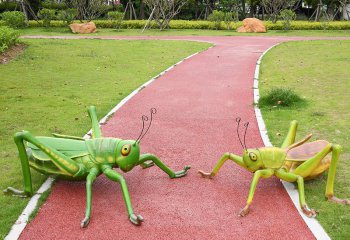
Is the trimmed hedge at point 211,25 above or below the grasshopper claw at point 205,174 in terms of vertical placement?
above

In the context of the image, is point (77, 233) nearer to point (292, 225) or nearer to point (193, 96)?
point (292, 225)

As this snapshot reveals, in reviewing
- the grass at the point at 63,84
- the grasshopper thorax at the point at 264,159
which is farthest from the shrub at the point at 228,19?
the grasshopper thorax at the point at 264,159

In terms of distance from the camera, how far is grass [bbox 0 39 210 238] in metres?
6.81

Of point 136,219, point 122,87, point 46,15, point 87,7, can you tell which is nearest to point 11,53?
point 122,87

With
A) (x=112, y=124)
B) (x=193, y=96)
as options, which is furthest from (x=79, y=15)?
(x=112, y=124)

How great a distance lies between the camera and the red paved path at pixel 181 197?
4598mm

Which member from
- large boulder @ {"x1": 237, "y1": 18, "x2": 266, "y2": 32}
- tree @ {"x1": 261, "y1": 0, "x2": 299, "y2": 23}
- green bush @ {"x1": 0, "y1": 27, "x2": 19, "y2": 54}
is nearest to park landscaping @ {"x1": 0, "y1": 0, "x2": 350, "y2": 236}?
green bush @ {"x1": 0, "y1": 27, "x2": 19, "y2": 54}

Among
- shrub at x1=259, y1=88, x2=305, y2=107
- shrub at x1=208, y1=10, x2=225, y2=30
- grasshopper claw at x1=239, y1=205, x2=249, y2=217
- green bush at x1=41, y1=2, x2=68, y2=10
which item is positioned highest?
green bush at x1=41, y1=2, x2=68, y2=10

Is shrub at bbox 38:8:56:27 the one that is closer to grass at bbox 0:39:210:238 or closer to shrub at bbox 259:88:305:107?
grass at bbox 0:39:210:238

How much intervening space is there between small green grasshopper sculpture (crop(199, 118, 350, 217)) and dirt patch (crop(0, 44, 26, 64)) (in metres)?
12.4

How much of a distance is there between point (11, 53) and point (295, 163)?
46.8ft

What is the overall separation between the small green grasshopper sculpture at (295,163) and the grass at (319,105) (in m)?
0.22

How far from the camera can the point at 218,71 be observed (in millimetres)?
14523

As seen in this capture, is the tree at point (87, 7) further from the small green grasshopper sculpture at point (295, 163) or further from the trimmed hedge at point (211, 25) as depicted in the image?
the small green grasshopper sculpture at point (295, 163)
